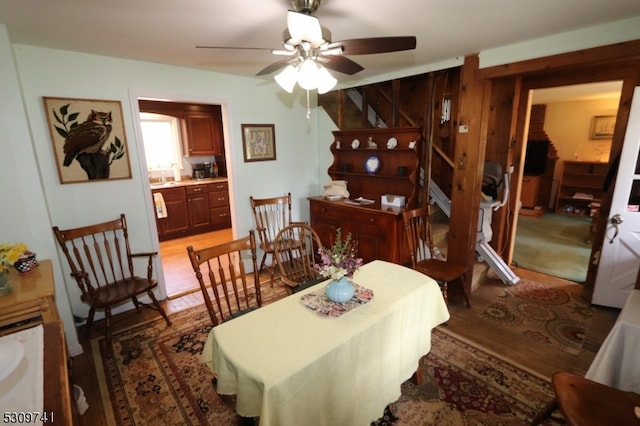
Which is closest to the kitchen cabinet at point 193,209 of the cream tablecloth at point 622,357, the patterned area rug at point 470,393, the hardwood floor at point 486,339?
the hardwood floor at point 486,339

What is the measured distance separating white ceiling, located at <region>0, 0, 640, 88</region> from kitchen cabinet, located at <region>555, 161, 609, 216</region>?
532 centimetres

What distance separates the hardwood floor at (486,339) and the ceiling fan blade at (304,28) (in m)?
2.39

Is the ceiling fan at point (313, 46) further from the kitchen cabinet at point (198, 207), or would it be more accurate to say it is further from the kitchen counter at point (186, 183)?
the kitchen cabinet at point (198, 207)

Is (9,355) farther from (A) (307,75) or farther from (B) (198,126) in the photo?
(B) (198,126)

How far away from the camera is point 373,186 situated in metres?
3.62

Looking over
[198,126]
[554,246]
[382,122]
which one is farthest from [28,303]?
[554,246]

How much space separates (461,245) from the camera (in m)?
2.90

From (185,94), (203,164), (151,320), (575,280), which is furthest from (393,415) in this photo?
(203,164)

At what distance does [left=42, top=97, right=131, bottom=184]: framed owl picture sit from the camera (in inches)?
95.2

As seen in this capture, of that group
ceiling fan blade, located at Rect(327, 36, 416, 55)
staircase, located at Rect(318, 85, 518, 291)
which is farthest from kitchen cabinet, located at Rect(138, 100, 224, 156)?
ceiling fan blade, located at Rect(327, 36, 416, 55)

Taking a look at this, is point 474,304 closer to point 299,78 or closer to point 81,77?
point 299,78

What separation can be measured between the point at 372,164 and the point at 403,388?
2.32m

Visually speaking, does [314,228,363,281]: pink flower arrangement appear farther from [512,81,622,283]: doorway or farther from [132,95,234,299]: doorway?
[512,81,622,283]: doorway

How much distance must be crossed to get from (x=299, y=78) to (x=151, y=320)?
2.54 meters
